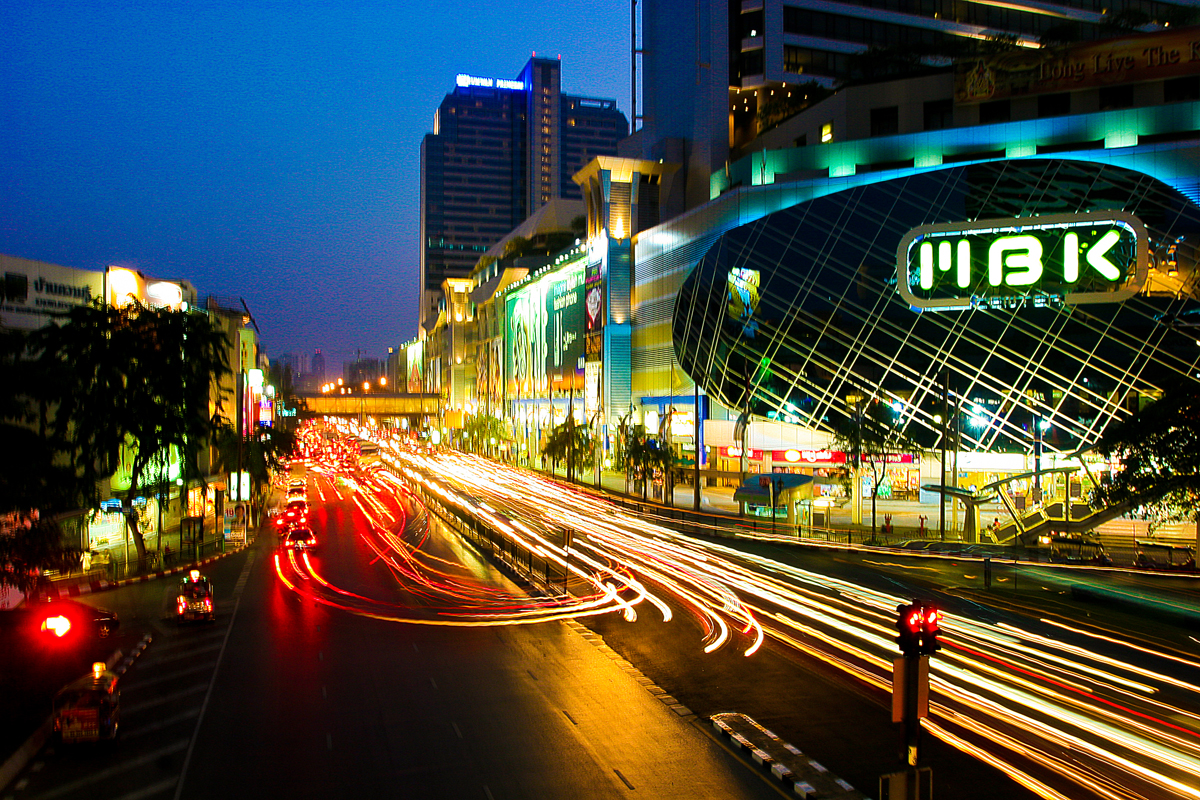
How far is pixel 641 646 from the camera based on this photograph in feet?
72.2

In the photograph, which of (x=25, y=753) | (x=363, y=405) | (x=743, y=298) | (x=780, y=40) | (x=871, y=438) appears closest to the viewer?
(x=25, y=753)

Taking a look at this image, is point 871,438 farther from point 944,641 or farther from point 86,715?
point 86,715

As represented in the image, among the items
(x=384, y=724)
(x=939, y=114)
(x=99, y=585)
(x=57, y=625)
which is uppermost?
(x=939, y=114)

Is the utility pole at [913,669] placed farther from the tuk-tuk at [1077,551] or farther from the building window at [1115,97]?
the building window at [1115,97]

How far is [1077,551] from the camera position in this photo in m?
38.5

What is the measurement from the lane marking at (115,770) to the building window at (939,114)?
69154 millimetres

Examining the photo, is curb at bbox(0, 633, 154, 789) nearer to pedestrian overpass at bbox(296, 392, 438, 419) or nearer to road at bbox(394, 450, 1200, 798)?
road at bbox(394, 450, 1200, 798)

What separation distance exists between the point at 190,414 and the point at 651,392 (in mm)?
53403

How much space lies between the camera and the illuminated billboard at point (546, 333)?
102 m

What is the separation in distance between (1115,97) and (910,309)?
76.0 ft

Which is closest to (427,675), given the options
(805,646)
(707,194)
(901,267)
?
(805,646)

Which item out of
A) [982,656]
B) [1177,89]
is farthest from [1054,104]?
[982,656]

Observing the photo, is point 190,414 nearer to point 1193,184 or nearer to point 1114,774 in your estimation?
point 1114,774

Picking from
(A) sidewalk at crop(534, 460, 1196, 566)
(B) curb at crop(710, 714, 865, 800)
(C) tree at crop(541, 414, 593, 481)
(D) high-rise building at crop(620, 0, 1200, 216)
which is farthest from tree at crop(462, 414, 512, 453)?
(B) curb at crop(710, 714, 865, 800)
